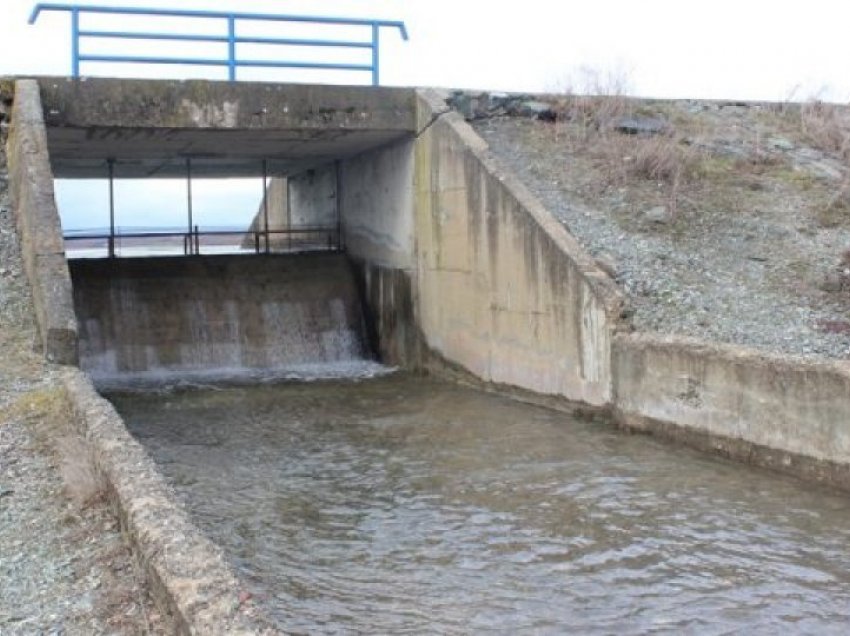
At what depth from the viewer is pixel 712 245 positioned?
11.2m

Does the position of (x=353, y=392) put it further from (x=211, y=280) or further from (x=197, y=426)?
(x=211, y=280)

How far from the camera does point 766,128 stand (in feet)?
50.7

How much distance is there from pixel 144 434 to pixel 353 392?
10.7 feet

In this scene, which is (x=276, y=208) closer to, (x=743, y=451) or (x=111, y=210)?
(x=111, y=210)

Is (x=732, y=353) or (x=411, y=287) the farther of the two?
(x=411, y=287)

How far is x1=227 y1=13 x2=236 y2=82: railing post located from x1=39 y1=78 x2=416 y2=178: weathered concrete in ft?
1.46

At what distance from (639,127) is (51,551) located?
11872 millimetres

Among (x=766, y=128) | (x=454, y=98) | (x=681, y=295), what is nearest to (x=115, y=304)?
(x=454, y=98)

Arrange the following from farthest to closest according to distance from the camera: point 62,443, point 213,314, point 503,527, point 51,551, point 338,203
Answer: point 338,203, point 213,314, point 503,527, point 62,443, point 51,551

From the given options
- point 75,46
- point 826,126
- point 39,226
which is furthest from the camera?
point 826,126

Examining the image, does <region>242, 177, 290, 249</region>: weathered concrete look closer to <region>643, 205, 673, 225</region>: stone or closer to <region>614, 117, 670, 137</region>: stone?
<region>614, 117, 670, 137</region>: stone

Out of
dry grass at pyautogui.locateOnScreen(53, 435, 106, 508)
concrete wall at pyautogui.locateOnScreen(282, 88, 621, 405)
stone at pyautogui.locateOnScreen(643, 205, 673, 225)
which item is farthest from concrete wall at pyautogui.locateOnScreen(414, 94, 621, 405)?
dry grass at pyautogui.locateOnScreen(53, 435, 106, 508)

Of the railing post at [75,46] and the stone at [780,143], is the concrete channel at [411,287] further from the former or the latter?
the stone at [780,143]

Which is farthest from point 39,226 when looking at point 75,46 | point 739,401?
point 739,401
